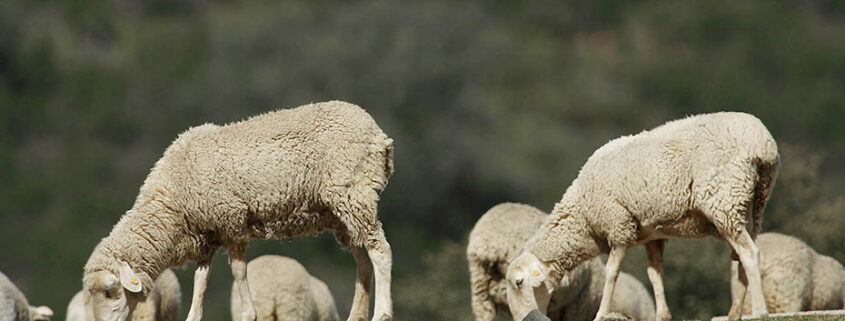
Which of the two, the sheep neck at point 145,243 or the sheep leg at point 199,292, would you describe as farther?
the sheep leg at point 199,292

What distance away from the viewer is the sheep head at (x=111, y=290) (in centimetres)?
1162

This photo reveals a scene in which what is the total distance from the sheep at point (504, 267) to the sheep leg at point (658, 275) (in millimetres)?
1908

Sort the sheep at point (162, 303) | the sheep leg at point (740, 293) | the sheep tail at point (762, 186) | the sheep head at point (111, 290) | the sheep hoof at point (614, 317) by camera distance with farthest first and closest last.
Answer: the sheep at point (162, 303) → the sheep hoof at point (614, 317) → the sheep leg at point (740, 293) → the sheep tail at point (762, 186) → the sheep head at point (111, 290)

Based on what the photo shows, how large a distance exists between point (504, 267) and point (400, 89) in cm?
3349

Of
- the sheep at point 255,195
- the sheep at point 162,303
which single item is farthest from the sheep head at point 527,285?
the sheep at point 162,303

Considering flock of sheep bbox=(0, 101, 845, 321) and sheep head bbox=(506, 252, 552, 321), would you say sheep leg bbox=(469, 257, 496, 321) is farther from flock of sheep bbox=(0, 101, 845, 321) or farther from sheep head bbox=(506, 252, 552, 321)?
flock of sheep bbox=(0, 101, 845, 321)

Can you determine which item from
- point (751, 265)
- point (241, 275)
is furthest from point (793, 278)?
point (241, 275)

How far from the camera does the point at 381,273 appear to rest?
12.0 meters

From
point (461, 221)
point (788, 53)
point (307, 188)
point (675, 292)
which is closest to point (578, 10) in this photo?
point (788, 53)

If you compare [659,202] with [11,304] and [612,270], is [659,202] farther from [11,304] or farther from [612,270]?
[11,304]

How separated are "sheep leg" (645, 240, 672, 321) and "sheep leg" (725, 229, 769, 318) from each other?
1049 mm

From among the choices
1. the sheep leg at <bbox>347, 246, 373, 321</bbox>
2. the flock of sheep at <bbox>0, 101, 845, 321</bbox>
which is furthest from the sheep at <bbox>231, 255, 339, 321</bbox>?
the sheep leg at <bbox>347, 246, 373, 321</bbox>

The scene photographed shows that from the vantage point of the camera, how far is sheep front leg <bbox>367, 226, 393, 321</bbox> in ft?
38.6

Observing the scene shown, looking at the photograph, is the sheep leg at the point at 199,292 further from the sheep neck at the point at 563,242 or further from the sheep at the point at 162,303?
the sheep neck at the point at 563,242
